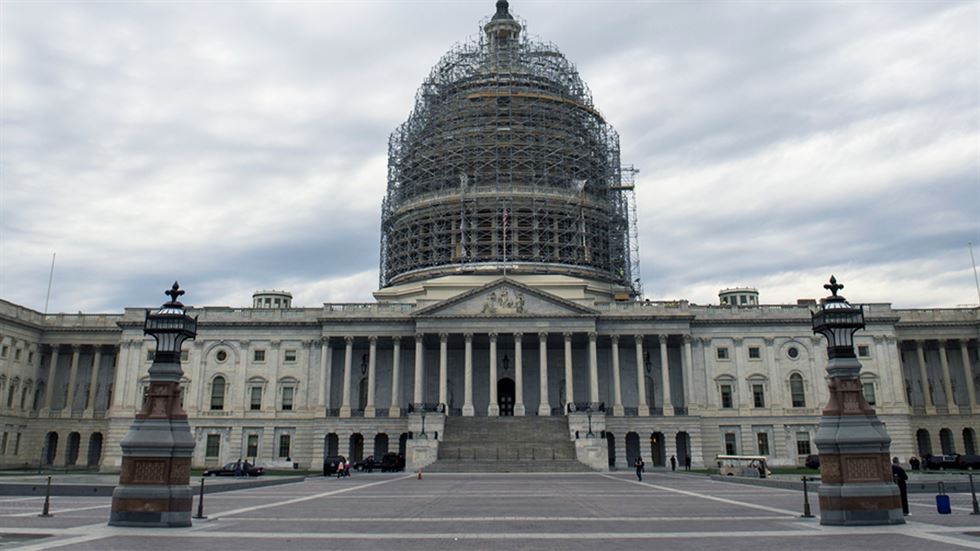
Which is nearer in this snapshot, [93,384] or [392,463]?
[392,463]

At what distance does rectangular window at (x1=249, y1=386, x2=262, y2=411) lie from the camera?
75875 mm

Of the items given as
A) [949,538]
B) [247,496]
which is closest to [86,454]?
[247,496]

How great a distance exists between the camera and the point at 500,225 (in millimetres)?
83625

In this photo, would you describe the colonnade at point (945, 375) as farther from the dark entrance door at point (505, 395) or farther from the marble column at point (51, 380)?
the marble column at point (51, 380)

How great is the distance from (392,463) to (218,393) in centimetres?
2320

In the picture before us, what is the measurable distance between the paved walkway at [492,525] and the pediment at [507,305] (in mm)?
39649

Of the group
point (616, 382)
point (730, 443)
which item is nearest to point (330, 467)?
point (616, 382)

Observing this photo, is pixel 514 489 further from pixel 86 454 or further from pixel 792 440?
pixel 86 454

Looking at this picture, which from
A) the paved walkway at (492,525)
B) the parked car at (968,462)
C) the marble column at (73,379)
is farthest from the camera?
the marble column at (73,379)

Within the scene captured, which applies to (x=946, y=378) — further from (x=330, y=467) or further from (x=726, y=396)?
(x=330, y=467)

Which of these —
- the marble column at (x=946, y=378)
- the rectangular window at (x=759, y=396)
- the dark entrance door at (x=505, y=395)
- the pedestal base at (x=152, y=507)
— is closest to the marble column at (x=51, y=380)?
the dark entrance door at (x=505, y=395)

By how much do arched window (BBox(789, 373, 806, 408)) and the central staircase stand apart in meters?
24.7

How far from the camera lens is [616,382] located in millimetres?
73250

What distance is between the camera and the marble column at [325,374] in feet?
243
